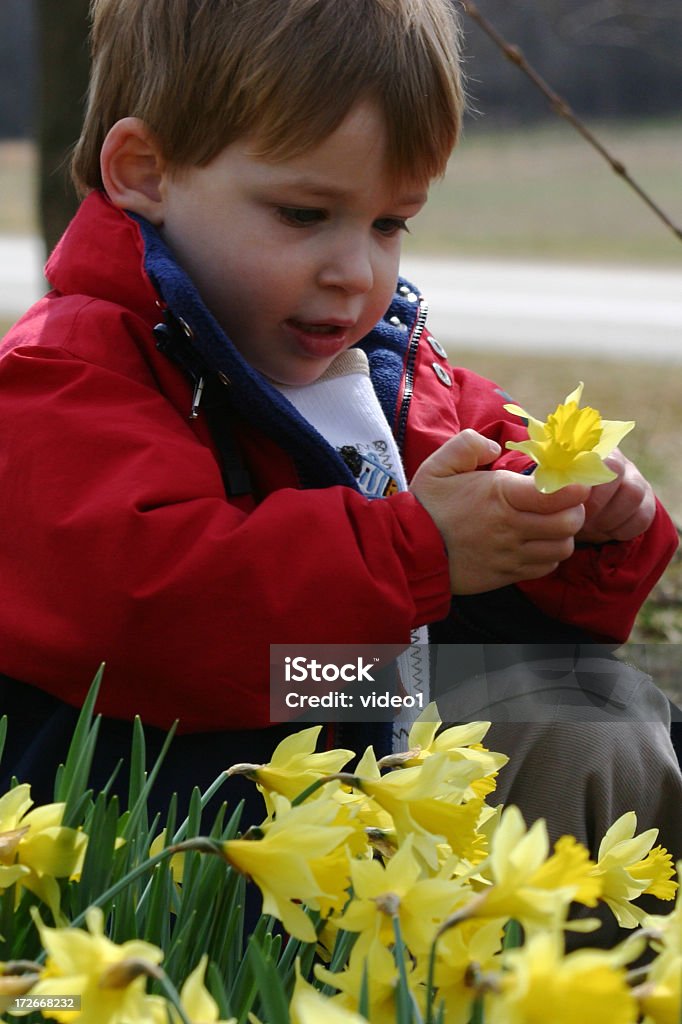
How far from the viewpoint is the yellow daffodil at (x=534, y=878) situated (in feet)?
2.21

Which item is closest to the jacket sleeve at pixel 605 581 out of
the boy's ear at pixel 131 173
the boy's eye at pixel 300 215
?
the boy's eye at pixel 300 215

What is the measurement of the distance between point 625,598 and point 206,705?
60cm

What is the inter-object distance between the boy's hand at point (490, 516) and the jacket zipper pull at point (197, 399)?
0.27 m

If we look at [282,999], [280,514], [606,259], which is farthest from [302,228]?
[606,259]

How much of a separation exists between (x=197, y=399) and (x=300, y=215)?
0.80ft

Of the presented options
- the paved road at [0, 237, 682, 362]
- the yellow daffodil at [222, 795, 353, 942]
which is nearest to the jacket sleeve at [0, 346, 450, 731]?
the yellow daffodil at [222, 795, 353, 942]

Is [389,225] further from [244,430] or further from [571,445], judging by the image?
[571,445]

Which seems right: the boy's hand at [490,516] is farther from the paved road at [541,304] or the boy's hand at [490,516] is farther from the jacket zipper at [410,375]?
the paved road at [541,304]

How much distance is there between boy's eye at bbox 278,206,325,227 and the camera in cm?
159

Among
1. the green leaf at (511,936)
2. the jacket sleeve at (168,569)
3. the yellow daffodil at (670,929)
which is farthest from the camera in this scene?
the jacket sleeve at (168,569)

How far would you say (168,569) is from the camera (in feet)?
4.51

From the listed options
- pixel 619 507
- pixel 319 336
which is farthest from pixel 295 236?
pixel 619 507

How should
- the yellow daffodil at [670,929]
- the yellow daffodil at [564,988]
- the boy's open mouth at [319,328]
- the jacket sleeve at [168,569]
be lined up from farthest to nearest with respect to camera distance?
the boy's open mouth at [319,328] < the jacket sleeve at [168,569] < the yellow daffodil at [670,929] < the yellow daffodil at [564,988]

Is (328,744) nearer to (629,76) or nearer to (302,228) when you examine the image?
(302,228)
